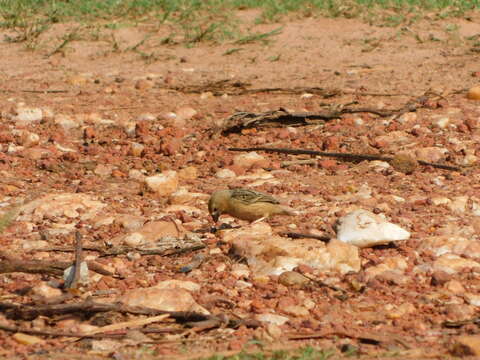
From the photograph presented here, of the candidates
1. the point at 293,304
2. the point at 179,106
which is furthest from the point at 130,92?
the point at 293,304

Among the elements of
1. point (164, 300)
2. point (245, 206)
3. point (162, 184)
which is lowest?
point (162, 184)

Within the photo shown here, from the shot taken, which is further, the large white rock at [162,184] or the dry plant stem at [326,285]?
the large white rock at [162,184]

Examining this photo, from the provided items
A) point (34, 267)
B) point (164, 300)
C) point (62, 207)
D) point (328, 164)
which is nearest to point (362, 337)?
point (164, 300)

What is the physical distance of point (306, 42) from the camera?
8867mm

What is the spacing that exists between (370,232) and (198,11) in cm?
606

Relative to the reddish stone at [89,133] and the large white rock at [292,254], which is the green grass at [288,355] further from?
the reddish stone at [89,133]

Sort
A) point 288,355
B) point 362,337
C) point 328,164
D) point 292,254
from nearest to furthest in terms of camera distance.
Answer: point 288,355, point 362,337, point 292,254, point 328,164

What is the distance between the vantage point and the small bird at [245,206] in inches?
179

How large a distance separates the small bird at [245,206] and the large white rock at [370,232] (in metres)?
0.50

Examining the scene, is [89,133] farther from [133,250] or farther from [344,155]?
[133,250]

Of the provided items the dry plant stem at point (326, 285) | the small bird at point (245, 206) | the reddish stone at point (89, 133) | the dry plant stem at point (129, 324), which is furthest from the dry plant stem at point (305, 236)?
the reddish stone at point (89, 133)

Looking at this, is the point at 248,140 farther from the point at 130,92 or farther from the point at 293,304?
the point at 293,304

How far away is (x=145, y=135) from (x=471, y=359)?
3.71 metres

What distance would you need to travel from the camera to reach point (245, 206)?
457 cm
